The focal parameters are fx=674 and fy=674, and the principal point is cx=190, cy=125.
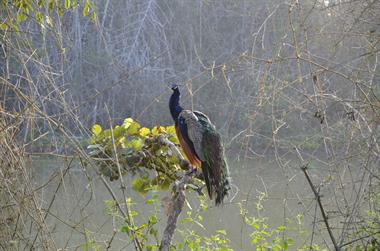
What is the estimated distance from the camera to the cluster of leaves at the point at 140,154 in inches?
106

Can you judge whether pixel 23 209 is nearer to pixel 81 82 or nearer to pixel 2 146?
pixel 2 146

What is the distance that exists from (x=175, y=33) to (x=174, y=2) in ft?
1.81

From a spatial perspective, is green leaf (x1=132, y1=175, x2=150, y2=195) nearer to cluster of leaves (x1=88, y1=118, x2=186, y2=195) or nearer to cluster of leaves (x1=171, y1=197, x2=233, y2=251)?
cluster of leaves (x1=88, y1=118, x2=186, y2=195)

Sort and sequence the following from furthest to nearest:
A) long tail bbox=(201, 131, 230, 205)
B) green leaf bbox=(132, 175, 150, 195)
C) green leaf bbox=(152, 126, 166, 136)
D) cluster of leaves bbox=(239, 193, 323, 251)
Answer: long tail bbox=(201, 131, 230, 205), green leaf bbox=(152, 126, 166, 136), green leaf bbox=(132, 175, 150, 195), cluster of leaves bbox=(239, 193, 323, 251)

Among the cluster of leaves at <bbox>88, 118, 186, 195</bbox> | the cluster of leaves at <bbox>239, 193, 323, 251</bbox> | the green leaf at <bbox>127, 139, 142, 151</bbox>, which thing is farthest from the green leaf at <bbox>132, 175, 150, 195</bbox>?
the cluster of leaves at <bbox>239, 193, 323, 251</bbox>

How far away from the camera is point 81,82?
8594mm

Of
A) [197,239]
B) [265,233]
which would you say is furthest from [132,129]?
[265,233]

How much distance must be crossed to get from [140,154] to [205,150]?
704 mm

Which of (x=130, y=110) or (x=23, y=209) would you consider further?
(x=130, y=110)

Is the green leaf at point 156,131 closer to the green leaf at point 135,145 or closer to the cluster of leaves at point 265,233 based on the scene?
the green leaf at point 135,145

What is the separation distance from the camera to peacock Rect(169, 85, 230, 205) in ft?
10.6

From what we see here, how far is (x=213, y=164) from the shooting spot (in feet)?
10.8

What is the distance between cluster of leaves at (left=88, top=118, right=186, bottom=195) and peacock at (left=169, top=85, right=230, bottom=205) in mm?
377

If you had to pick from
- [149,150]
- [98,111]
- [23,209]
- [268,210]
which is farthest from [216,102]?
[23,209]
